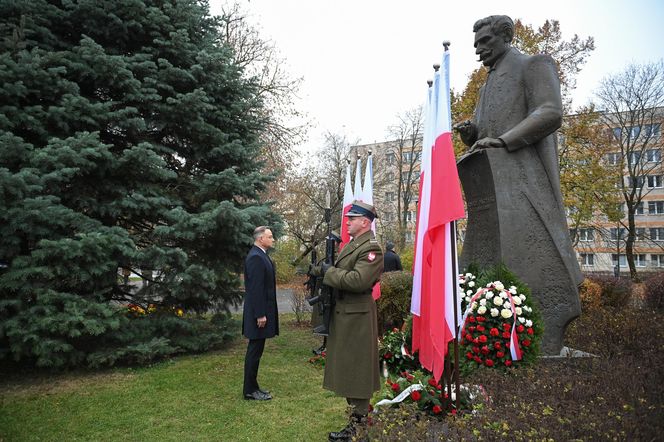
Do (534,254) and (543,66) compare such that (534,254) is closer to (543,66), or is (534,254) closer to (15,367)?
(543,66)

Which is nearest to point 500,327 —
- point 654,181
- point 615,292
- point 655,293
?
point 615,292

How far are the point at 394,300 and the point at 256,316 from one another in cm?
430

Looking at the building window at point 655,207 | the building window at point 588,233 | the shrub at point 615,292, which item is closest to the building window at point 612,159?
the building window at point 588,233

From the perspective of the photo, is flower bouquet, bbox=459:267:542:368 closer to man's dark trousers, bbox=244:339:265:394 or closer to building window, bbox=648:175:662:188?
man's dark trousers, bbox=244:339:265:394

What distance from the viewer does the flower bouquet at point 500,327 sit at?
469 centimetres

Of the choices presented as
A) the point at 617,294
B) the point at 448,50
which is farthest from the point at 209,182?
the point at 617,294

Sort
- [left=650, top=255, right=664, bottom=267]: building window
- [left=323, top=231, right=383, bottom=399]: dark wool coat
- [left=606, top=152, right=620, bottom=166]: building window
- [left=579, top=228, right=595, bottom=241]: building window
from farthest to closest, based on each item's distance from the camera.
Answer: [left=650, top=255, right=664, bottom=267]: building window
[left=606, top=152, right=620, bottom=166]: building window
[left=579, top=228, right=595, bottom=241]: building window
[left=323, top=231, right=383, bottom=399]: dark wool coat

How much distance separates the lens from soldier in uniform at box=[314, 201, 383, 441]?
3889 millimetres

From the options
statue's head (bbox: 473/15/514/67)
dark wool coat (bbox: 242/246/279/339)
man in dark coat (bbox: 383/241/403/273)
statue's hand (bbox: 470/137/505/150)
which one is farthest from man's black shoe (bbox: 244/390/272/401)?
man in dark coat (bbox: 383/241/403/273)

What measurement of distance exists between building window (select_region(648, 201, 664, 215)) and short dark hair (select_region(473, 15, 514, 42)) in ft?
175

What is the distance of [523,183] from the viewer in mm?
5523

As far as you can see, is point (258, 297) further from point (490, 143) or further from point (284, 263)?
point (284, 263)

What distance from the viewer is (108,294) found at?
759 centimetres

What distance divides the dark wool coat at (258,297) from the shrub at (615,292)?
11.2 metres
